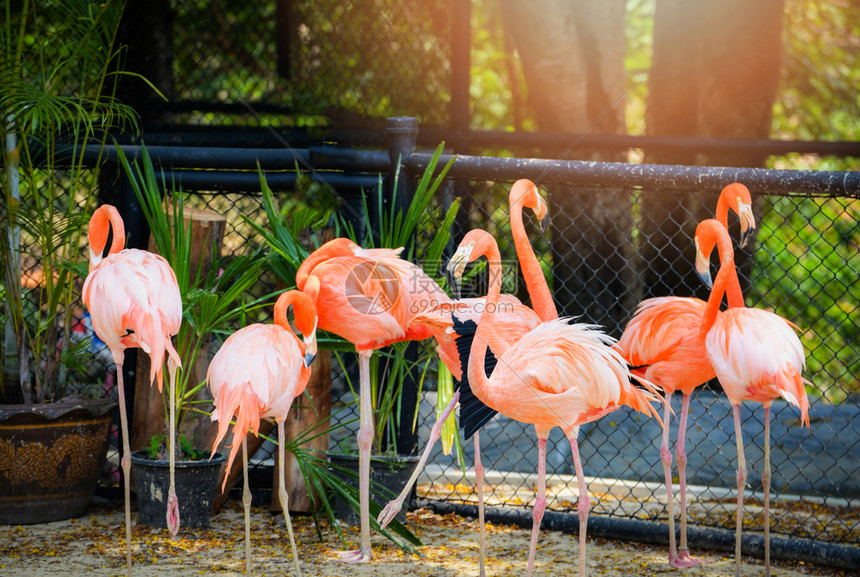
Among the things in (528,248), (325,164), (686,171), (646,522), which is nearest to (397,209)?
(325,164)

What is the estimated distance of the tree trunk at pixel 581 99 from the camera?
5.81 m

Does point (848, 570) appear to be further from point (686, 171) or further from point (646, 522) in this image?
point (686, 171)

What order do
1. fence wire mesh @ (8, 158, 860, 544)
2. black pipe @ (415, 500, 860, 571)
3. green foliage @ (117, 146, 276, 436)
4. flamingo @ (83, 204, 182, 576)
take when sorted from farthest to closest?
fence wire mesh @ (8, 158, 860, 544)
green foliage @ (117, 146, 276, 436)
black pipe @ (415, 500, 860, 571)
flamingo @ (83, 204, 182, 576)

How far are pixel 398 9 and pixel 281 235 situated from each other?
2.98 meters

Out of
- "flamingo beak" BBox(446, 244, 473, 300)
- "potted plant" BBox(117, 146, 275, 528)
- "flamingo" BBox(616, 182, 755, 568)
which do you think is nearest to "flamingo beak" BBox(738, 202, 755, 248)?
"flamingo" BBox(616, 182, 755, 568)

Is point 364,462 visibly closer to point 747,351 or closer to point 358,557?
point 358,557

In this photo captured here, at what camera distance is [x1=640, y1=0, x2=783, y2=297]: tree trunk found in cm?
601

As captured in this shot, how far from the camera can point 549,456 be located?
16.9 ft

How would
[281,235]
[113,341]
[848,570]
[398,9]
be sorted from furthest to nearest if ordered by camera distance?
[398,9] < [281,235] < [848,570] < [113,341]

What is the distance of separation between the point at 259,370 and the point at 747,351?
170 cm

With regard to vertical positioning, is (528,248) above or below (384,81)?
below

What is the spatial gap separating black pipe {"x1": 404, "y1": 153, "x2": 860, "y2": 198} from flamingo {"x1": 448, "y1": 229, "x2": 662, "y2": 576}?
958 millimetres

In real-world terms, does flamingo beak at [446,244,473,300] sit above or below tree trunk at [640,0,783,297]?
below

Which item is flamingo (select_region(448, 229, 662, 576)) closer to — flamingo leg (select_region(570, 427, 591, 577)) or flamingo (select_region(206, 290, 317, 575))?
flamingo leg (select_region(570, 427, 591, 577))
